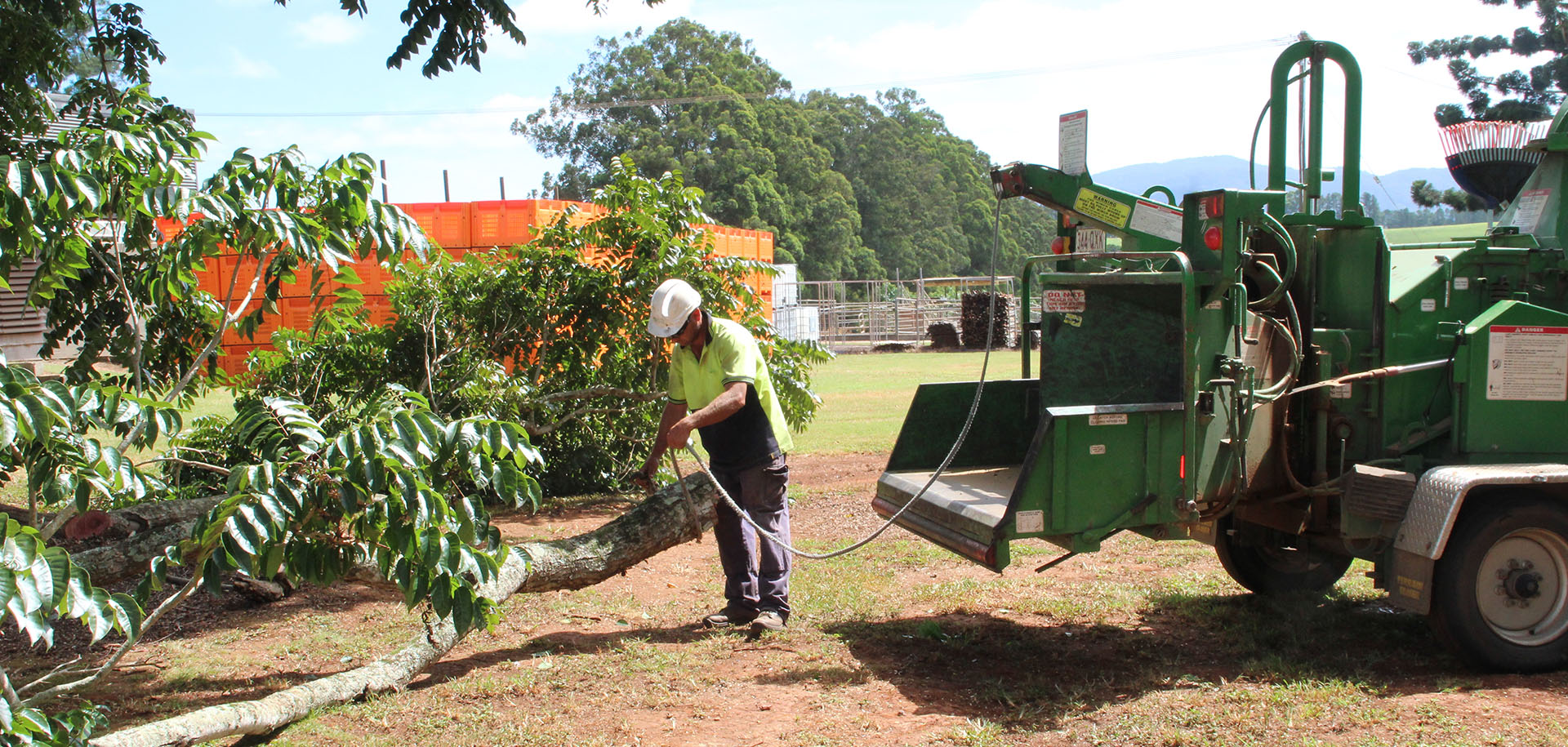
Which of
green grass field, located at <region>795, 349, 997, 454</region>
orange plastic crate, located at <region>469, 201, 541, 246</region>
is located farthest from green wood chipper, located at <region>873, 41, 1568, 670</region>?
orange plastic crate, located at <region>469, 201, 541, 246</region>

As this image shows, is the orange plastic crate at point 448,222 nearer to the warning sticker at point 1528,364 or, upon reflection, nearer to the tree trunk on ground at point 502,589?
the tree trunk on ground at point 502,589

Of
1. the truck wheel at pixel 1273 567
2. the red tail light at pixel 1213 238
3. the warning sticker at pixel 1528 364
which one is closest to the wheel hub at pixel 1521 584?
the warning sticker at pixel 1528 364

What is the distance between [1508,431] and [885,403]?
41.5ft

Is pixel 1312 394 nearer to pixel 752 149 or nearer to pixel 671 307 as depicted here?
pixel 671 307

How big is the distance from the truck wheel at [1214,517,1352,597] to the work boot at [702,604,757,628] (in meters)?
2.65

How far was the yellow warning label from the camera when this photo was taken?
5.48 metres

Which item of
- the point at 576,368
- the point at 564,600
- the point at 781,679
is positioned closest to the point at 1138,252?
the point at 781,679

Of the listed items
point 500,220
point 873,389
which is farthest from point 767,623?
point 873,389

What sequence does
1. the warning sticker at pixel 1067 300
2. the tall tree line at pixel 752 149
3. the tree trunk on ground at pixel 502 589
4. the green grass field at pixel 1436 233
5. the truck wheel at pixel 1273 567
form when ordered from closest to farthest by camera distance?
the tree trunk on ground at pixel 502 589 < the warning sticker at pixel 1067 300 < the truck wheel at pixel 1273 567 < the green grass field at pixel 1436 233 < the tall tree line at pixel 752 149

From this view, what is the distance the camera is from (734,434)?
593 cm

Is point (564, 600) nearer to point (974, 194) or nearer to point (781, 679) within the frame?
point (781, 679)

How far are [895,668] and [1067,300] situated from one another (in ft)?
6.42

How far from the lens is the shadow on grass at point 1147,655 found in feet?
16.5

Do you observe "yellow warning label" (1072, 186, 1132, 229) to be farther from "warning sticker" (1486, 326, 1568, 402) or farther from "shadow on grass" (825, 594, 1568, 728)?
"shadow on grass" (825, 594, 1568, 728)
